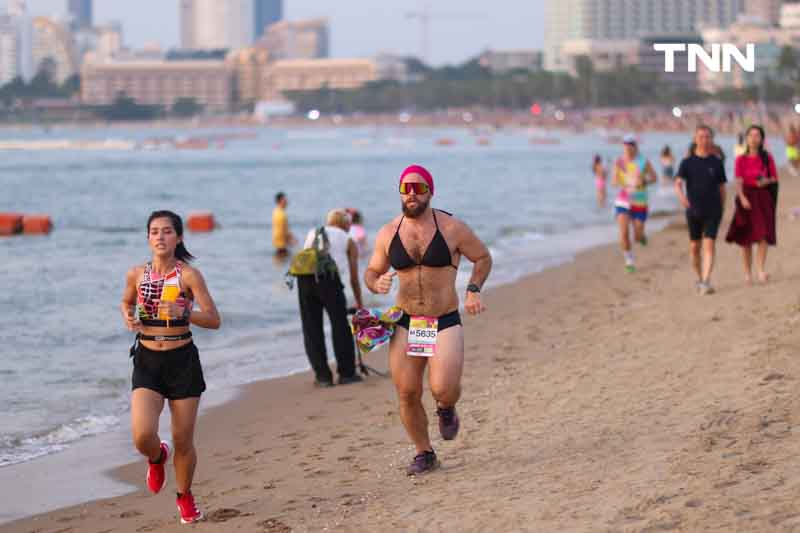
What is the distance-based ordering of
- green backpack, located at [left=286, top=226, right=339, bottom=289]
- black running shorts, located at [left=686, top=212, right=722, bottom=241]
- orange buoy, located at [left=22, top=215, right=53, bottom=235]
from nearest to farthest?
green backpack, located at [left=286, top=226, right=339, bottom=289]
black running shorts, located at [left=686, top=212, right=722, bottom=241]
orange buoy, located at [left=22, top=215, right=53, bottom=235]

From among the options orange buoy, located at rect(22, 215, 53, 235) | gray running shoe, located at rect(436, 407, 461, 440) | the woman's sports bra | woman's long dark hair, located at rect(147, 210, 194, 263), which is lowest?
orange buoy, located at rect(22, 215, 53, 235)

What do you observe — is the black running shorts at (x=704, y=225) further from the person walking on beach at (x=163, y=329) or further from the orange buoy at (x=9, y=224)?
the orange buoy at (x=9, y=224)

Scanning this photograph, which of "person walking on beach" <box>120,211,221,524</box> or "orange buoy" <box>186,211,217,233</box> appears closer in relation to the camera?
"person walking on beach" <box>120,211,221,524</box>

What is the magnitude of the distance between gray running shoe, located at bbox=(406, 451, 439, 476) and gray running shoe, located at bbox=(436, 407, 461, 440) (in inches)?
5.6

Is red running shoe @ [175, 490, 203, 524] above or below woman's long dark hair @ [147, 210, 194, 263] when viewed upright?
below

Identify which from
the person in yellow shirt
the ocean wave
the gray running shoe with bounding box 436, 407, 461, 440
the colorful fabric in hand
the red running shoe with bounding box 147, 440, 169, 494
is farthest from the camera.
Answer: the person in yellow shirt

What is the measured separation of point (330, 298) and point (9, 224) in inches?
889

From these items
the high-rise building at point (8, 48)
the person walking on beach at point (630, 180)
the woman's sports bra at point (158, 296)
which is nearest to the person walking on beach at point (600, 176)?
the person walking on beach at point (630, 180)

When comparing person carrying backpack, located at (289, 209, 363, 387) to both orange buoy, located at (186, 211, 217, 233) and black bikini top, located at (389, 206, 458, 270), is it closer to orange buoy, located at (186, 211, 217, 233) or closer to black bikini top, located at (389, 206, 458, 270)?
black bikini top, located at (389, 206, 458, 270)

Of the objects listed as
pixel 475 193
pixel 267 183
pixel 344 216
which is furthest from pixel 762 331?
pixel 267 183

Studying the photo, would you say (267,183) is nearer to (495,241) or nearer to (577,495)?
(495,241)

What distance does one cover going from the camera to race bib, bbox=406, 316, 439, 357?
22.8ft

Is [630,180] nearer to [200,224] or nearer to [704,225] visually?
[704,225]

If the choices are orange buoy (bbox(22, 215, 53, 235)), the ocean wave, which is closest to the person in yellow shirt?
orange buoy (bbox(22, 215, 53, 235))
